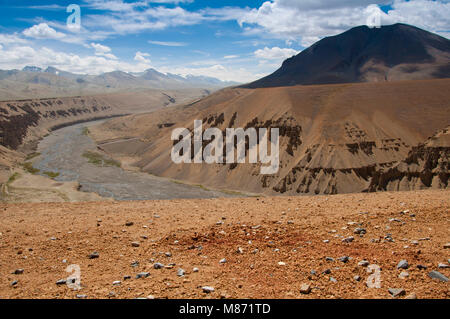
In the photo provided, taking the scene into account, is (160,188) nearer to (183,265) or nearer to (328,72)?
(183,265)

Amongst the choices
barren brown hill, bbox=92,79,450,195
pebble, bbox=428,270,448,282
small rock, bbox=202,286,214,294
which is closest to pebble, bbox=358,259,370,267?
pebble, bbox=428,270,448,282

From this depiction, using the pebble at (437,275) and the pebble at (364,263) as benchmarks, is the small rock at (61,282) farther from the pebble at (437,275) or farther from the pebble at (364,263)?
the pebble at (437,275)

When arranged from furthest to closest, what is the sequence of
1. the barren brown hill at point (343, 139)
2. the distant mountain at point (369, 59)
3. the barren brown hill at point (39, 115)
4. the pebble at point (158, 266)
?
the distant mountain at point (369, 59), the barren brown hill at point (39, 115), the barren brown hill at point (343, 139), the pebble at point (158, 266)

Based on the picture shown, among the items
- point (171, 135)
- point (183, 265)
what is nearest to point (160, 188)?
point (171, 135)

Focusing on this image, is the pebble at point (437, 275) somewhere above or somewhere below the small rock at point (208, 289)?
above

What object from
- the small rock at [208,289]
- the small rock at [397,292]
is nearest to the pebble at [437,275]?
the small rock at [397,292]

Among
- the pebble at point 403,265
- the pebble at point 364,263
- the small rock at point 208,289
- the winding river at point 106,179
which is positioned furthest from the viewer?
the winding river at point 106,179
